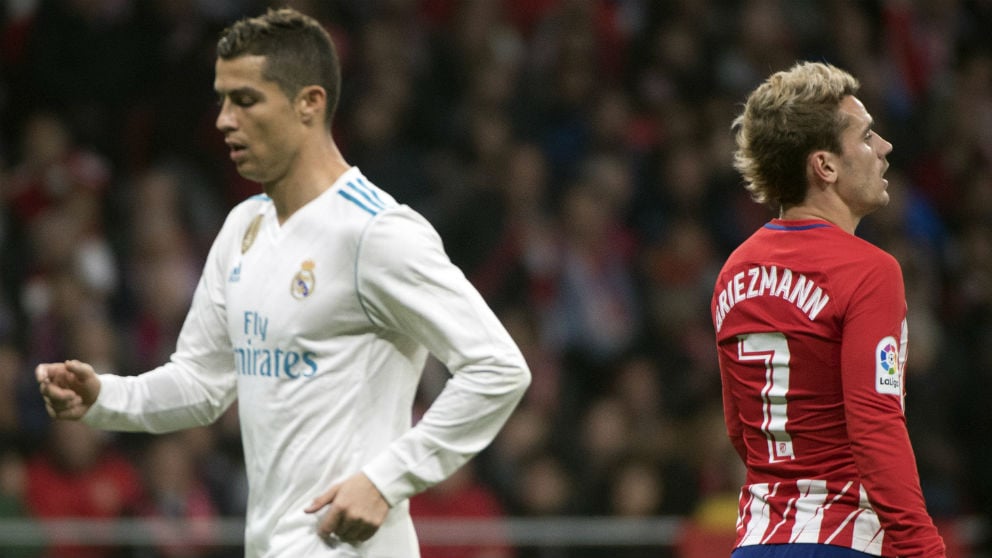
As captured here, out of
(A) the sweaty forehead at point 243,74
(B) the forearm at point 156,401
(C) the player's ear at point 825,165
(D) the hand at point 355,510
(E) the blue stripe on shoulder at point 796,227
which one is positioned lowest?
(D) the hand at point 355,510

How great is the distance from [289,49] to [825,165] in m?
1.22

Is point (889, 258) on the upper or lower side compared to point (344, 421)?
upper

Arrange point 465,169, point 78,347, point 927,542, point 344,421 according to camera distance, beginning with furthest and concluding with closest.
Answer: point 465,169
point 78,347
point 344,421
point 927,542

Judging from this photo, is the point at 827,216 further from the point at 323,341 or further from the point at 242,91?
the point at 242,91

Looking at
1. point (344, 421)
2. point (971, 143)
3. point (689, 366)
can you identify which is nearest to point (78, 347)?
point (689, 366)

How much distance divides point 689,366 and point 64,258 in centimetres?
321

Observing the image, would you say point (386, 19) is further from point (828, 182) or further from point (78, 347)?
point (828, 182)

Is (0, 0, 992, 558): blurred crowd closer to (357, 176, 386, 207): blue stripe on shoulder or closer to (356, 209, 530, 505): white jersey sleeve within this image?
(357, 176, 386, 207): blue stripe on shoulder

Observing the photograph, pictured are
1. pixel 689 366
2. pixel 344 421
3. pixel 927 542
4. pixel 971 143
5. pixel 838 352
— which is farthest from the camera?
pixel 971 143

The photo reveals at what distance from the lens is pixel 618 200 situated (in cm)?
847

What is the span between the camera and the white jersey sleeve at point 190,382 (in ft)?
11.3

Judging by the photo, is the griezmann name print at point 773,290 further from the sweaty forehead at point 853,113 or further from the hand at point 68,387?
the hand at point 68,387

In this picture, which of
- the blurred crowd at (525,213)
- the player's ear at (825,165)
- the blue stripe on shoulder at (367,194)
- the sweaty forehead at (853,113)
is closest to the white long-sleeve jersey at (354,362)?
the blue stripe on shoulder at (367,194)

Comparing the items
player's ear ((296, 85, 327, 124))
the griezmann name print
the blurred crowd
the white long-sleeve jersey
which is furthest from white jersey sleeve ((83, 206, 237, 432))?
the blurred crowd
